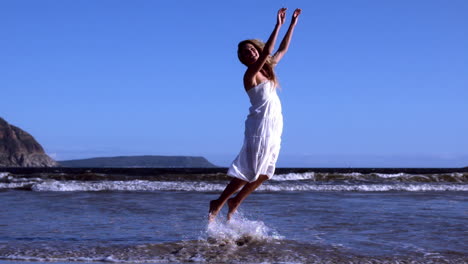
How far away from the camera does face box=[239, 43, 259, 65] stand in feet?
17.0

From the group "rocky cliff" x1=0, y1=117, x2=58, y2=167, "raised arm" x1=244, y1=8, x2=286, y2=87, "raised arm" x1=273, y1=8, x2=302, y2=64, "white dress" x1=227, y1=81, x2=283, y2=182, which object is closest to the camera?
"raised arm" x1=244, y1=8, x2=286, y2=87

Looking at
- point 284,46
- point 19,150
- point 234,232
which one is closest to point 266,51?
point 284,46

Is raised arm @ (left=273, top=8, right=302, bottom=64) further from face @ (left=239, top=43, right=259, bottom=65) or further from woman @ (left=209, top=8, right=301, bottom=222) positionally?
face @ (left=239, top=43, right=259, bottom=65)

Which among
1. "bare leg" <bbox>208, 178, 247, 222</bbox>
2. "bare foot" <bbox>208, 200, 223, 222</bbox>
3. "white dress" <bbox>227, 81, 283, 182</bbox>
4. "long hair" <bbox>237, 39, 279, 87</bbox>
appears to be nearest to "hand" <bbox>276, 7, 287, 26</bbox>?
"long hair" <bbox>237, 39, 279, 87</bbox>

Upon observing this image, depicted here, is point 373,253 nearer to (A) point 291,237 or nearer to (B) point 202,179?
(A) point 291,237

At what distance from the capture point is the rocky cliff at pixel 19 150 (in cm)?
9762

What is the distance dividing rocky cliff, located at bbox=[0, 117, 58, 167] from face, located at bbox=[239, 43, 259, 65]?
97243mm

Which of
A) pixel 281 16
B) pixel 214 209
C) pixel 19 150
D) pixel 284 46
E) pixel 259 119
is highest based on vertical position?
pixel 281 16

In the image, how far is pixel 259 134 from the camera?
5.18m

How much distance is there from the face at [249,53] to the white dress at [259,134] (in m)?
0.24

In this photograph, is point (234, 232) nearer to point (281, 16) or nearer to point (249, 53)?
point (249, 53)

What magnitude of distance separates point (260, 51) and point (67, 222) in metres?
3.53

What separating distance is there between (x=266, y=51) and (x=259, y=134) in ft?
2.60

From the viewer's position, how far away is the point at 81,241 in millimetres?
5605
